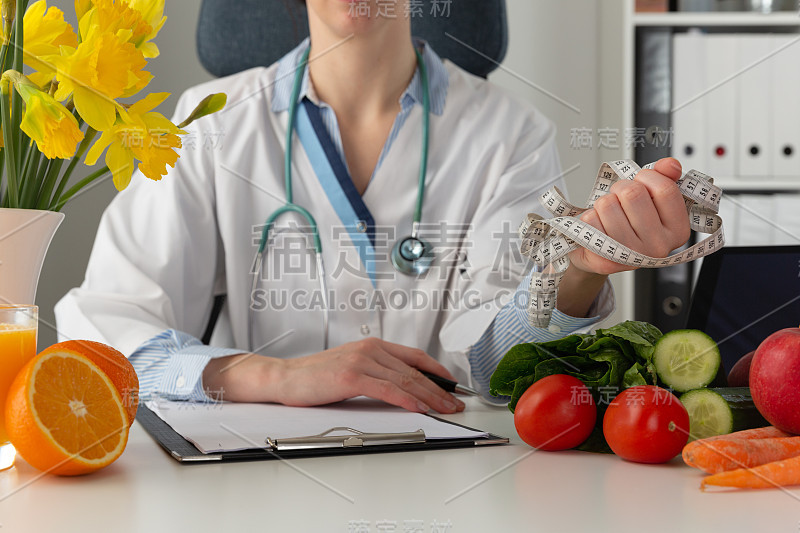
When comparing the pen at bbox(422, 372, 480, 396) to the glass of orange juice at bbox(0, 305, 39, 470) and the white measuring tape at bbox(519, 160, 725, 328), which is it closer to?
the white measuring tape at bbox(519, 160, 725, 328)

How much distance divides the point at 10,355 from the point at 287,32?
3.35 feet

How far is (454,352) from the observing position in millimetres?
1074

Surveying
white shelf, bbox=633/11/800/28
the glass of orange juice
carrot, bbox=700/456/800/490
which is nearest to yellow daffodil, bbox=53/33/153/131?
the glass of orange juice

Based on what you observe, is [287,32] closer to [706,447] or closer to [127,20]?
[127,20]

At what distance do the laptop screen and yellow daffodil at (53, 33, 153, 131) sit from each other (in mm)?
538

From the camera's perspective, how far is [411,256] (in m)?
1.15

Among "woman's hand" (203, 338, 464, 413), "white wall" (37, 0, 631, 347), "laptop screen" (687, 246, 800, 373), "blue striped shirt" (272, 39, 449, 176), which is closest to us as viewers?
"laptop screen" (687, 246, 800, 373)

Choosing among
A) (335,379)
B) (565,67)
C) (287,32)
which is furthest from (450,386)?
(565,67)

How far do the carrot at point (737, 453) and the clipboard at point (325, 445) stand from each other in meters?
0.17

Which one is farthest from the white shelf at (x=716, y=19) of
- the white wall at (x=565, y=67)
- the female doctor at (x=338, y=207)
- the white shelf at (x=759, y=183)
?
the female doctor at (x=338, y=207)

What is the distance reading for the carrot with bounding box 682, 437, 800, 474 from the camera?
1.65ft

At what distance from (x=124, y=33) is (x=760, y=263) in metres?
0.59

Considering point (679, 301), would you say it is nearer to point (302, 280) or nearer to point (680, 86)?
point (680, 86)

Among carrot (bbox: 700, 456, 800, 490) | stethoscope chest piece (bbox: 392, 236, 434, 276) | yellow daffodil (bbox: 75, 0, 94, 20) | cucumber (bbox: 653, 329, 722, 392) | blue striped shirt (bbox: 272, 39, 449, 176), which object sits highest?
blue striped shirt (bbox: 272, 39, 449, 176)
